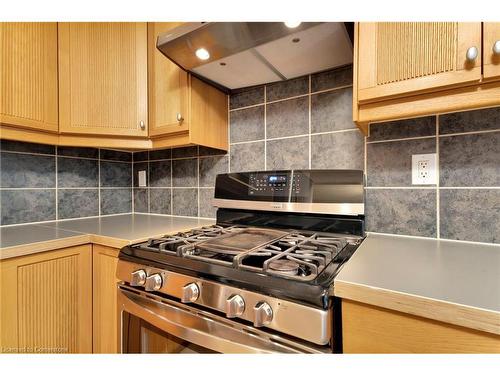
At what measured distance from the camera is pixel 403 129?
38.0 inches

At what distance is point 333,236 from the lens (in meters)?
0.93

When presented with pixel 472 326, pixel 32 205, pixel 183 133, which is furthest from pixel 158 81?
pixel 472 326

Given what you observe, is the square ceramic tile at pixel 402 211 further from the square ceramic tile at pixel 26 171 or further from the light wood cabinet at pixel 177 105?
the square ceramic tile at pixel 26 171

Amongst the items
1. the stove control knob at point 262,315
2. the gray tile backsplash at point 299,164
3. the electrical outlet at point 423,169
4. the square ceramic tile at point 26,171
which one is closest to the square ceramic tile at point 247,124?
the gray tile backsplash at point 299,164

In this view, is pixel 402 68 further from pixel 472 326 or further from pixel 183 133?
pixel 183 133

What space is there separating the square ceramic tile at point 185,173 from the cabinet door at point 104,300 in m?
0.64

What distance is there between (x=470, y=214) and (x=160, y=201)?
1.60m

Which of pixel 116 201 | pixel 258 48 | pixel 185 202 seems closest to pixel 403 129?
pixel 258 48

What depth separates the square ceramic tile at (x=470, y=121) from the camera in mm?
822

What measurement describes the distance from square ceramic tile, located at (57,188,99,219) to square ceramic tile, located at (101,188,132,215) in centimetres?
4

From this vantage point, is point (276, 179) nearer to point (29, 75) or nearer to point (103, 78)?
point (103, 78)
